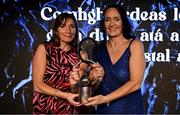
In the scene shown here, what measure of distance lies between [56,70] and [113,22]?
1.41 feet

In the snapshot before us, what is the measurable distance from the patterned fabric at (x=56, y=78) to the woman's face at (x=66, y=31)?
0.23 ft

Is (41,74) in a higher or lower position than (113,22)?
lower

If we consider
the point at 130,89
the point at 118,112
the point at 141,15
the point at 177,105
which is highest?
the point at 141,15

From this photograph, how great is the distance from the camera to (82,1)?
9.80ft

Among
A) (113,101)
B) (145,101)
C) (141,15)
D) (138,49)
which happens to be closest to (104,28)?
(138,49)

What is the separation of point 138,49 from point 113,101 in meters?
0.33

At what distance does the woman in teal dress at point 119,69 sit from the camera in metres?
2.01

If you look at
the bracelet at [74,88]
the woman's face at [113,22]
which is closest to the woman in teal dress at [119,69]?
the woman's face at [113,22]

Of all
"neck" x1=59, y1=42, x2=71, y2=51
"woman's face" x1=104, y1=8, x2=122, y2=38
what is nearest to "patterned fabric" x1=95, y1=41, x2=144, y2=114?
"woman's face" x1=104, y1=8, x2=122, y2=38

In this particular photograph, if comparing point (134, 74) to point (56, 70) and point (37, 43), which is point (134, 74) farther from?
point (37, 43)

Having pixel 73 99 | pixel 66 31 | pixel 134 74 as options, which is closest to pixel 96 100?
pixel 73 99

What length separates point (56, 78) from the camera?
6.98ft

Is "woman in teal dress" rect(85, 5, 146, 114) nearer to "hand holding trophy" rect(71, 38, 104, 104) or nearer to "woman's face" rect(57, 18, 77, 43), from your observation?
"hand holding trophy" rect(71, 38, 104, 104)

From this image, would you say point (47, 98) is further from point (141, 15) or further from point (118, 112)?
point (141, 15)
